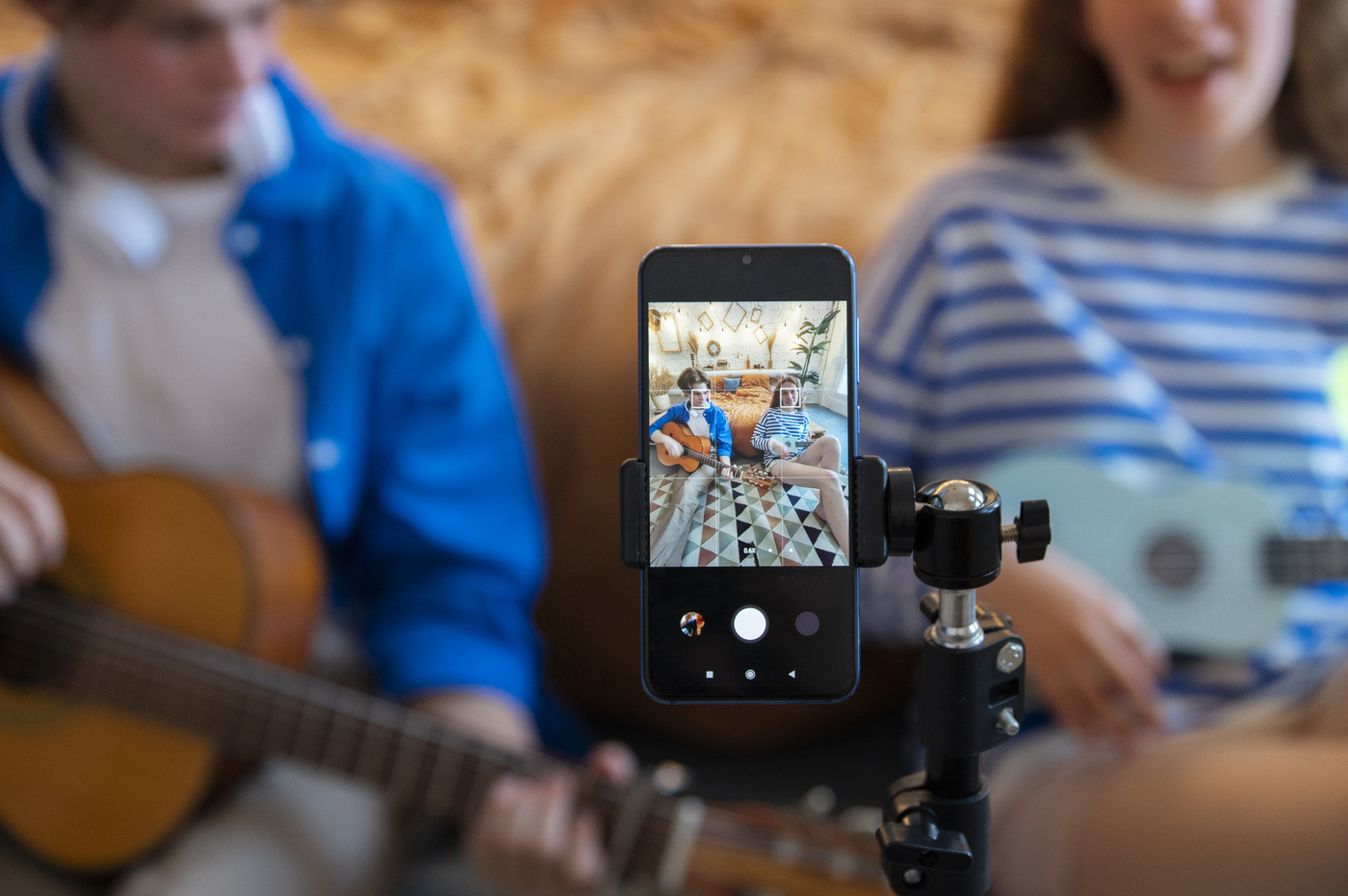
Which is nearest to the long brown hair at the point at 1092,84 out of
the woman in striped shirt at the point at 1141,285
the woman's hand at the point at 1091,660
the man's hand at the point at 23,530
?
the woman in striped shirt at the point at 1141,285

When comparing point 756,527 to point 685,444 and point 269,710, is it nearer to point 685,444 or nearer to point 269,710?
point 685,444

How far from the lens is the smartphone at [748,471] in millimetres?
320

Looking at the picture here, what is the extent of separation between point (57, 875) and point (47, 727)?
108 mm

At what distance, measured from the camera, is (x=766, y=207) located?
3.33ft

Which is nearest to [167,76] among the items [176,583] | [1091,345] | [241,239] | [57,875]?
[241,239]

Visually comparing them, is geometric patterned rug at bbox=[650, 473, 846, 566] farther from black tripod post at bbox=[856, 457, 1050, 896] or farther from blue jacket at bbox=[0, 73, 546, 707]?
blue jacket at bbox=[0, 73, 546, 707]

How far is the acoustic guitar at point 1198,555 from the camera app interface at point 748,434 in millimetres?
395

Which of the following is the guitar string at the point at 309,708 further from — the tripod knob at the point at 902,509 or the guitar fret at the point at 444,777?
the tripod knob at the point at 902,509

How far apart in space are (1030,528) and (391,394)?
2.12 feet

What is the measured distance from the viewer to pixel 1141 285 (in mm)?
795

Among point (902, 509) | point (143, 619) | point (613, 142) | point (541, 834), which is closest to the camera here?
point (902, 509)

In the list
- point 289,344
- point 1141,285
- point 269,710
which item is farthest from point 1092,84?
point 269,710

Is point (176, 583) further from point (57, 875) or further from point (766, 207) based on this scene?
point (766, 207)

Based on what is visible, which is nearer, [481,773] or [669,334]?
[669,334]
